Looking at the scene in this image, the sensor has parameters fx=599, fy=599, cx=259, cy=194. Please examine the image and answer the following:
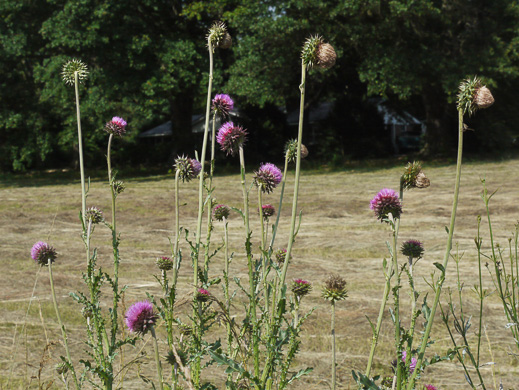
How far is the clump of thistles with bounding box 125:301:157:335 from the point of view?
5.36ft

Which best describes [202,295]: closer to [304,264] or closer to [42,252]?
[42,252]

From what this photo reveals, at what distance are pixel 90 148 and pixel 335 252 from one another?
89.9ft

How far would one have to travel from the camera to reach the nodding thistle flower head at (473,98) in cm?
129

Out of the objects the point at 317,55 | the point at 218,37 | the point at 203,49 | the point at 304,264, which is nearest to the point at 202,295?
the point at 317,55

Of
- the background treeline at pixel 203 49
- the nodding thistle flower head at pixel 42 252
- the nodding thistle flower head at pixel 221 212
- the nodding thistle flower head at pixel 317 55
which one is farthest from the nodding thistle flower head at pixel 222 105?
the background treeline at pixel 203 49

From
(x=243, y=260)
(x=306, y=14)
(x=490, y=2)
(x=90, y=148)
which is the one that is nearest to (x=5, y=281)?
(x=243, y=260)

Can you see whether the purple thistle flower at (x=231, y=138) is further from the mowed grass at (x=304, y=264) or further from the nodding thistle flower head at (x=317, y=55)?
the mowed grass at (x=304, y=264)

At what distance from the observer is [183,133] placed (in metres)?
23.5

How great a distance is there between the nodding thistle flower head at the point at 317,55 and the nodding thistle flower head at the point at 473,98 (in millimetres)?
334

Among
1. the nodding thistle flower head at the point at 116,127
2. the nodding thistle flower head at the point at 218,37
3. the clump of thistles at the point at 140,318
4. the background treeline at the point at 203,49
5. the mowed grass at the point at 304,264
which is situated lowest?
the mowed grass at the point at 304,264

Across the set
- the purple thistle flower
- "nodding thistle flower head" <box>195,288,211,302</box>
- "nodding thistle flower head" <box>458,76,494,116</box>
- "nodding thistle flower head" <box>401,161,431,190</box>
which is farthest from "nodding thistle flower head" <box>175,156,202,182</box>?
"nodding thistle flower head" <box>458,76,494,116</box>

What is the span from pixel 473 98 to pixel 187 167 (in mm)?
1002

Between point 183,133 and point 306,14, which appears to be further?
point 183,133

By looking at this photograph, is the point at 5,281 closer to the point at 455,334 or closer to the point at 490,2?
the point at 455,334
